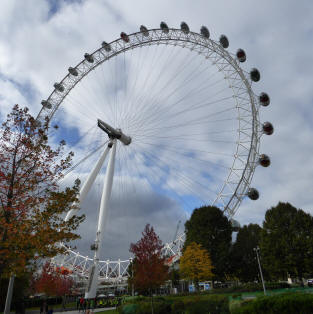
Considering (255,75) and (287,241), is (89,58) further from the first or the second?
(287,241)

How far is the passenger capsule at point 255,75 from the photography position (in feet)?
118

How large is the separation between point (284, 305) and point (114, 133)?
29.7 meters

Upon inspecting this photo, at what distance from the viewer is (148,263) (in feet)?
73.8

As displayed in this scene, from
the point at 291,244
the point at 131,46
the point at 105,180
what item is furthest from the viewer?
the point at 131,46

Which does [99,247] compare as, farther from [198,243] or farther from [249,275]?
[249,275]

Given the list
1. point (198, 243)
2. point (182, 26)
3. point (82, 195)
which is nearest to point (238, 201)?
point (198, 243)

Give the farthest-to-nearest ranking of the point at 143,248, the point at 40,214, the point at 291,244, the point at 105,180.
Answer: the point at 291,244 → the point at 105,180 → the point at 143,248 → the point at 40,214

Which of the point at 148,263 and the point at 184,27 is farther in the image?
the point at 184,27

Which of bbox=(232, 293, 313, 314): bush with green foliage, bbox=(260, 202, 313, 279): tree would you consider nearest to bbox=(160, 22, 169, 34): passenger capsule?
bbox=(260, 202, 313, 279): tree

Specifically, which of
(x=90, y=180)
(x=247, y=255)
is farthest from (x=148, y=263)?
(x=247, y=255)

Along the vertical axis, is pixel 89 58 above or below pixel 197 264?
above

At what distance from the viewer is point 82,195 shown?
100 ft

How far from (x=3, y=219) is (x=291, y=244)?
3678 cm

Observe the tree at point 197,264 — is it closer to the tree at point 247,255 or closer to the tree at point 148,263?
the tree at point 148,263
